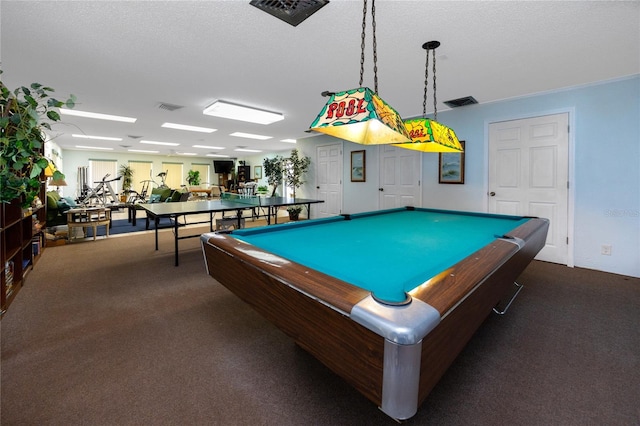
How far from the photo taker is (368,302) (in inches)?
35.3

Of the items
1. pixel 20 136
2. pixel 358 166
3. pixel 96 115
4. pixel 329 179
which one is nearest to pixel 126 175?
pixel 96 115

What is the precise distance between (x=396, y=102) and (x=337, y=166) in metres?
2.77

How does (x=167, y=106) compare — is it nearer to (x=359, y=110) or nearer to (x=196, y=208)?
(x=196, y=208)

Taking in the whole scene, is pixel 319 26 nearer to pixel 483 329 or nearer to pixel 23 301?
pixel 483 329

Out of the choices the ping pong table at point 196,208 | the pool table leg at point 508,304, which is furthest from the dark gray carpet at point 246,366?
the ping pong table at point 196,208

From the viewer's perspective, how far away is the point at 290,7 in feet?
6.56

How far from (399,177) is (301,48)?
3.60 meters

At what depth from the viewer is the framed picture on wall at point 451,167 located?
473 cm

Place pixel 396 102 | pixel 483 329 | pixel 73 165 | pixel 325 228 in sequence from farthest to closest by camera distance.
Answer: pixel 73 165 < pixel 396 102 < pixel 325 228 < pixel 483 329

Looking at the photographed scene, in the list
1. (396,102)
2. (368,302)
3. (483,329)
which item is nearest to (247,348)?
(368,302)

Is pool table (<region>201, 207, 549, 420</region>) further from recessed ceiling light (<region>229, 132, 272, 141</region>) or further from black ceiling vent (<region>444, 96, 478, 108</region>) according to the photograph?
recessed ceiling light (<region>229, 132, 272, 141</region>)

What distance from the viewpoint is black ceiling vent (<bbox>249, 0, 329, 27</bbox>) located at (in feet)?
6.38

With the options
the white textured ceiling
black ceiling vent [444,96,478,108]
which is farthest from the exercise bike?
black ceiling vent [444,96,478,108]

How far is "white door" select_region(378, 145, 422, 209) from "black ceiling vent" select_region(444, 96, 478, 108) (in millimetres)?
1027
